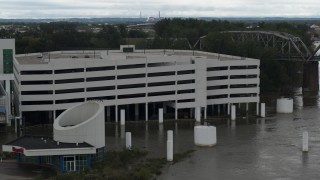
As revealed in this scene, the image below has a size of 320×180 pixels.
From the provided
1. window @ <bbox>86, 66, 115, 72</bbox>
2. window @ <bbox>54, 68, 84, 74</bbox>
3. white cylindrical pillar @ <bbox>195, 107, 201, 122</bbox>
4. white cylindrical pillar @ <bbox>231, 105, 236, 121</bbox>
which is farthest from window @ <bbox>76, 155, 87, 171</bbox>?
white cylindrical pillar @ <bbox>231, 105, 236, 121</bbox>

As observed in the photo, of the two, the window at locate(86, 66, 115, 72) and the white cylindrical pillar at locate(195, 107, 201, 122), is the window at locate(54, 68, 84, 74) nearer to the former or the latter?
the window at locate(86, 66, 115, 72)

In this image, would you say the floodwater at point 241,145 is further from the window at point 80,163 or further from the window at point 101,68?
the window at point 101,68

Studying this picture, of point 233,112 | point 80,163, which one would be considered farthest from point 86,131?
point 233,112

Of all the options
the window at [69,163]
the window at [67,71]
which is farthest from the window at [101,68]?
the window at [69,163]

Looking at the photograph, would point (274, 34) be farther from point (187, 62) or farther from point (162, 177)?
point (162, 177)

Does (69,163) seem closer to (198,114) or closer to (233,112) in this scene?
(198,114)

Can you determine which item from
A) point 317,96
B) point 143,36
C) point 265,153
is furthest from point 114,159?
point 143,36
